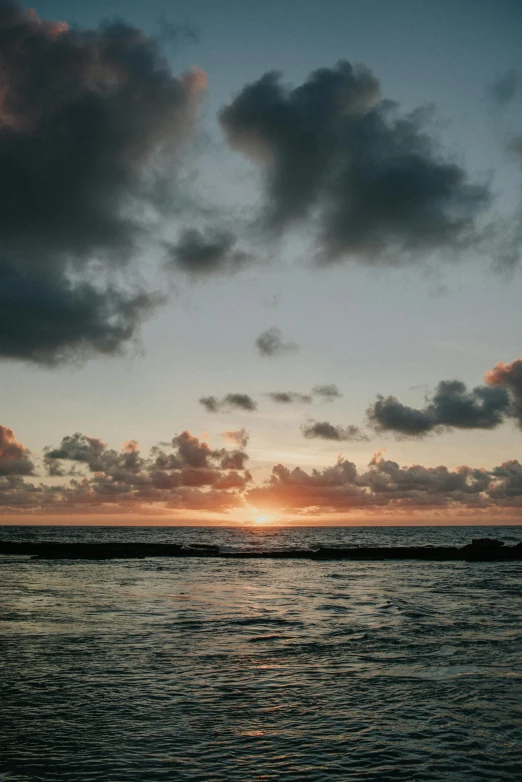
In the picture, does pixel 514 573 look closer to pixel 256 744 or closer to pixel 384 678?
pixel 384 678

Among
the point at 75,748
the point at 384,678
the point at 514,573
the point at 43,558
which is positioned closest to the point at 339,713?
the point at 384,678

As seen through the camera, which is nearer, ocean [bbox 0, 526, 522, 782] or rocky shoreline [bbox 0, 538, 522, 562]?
ocean [bbox 0, 526, 522, 782]

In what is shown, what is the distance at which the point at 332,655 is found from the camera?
60.3ft

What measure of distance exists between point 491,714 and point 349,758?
4.31 metres

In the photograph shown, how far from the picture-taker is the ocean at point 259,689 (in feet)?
32.2

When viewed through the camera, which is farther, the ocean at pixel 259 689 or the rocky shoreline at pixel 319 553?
the rocky shoreline at pixel 319 553

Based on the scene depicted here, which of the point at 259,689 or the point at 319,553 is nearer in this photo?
the point at 259,689

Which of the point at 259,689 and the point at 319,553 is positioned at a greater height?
the point at 259,689

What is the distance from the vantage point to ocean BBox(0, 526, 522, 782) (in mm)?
9828

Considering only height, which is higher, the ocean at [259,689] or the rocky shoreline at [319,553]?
the ocean at [259,689]

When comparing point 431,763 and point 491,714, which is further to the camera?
point 491,714

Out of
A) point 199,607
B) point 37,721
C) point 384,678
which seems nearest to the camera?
point 37,721

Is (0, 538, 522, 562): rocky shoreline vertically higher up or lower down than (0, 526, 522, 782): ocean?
lower down

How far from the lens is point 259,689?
14.4m
